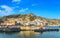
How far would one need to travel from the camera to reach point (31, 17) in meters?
166

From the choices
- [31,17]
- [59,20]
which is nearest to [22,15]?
[31,17]

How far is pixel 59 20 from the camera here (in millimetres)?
Result: 196875

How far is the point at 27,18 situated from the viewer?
159 m

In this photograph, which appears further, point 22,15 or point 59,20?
point 59,20

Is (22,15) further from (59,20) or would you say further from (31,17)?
(59,20)

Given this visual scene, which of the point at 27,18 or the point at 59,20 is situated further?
the point at 59,20

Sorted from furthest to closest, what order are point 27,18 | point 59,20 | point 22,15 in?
point 59,20, point 22,15, point 27,18

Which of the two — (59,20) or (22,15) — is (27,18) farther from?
(59,20)

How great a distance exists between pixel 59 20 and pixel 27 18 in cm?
5137

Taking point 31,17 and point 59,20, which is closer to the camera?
point 31,17

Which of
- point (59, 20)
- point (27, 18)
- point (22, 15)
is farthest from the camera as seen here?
point (59, 20)

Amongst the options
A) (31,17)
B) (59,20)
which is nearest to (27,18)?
(31,17)

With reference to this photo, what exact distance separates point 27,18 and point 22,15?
1180 cm

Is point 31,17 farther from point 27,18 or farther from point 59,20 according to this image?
point 59,20
